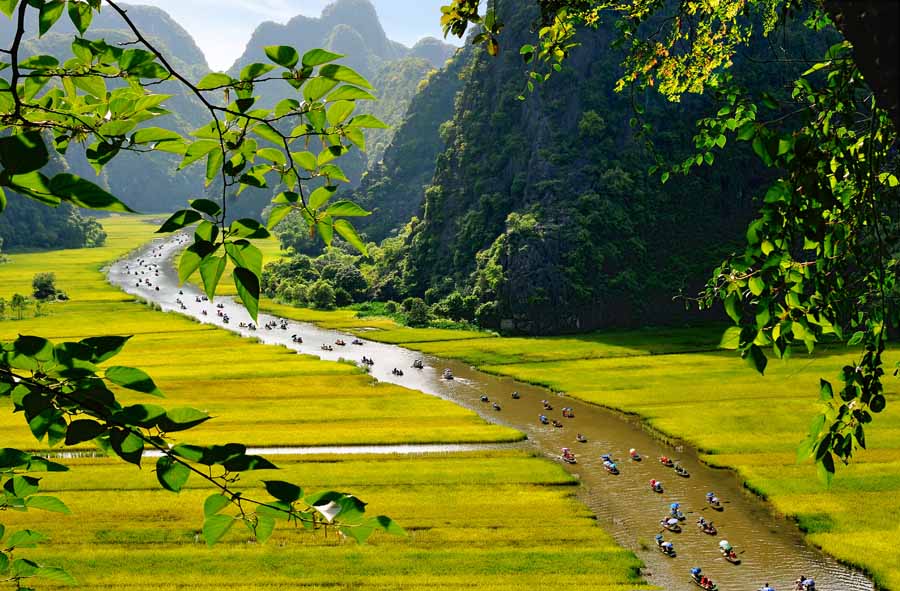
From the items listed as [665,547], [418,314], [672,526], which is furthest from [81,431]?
[418,314]

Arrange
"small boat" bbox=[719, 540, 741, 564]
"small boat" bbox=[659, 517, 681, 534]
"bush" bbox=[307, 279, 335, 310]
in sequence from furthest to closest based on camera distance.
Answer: "bush" bbox=[307, 279, 335, 310] → "small boat" bbox=[659, 517, 681, 534] → "small boat" bbox=[719, 540, 741, 564]

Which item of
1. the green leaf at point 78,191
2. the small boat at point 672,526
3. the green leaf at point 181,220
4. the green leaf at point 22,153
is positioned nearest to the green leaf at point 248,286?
the green leaf at point 181,220

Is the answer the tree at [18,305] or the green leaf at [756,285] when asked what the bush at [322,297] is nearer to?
the tree at [18,305]

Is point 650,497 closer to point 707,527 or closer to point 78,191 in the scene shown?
point 707,527

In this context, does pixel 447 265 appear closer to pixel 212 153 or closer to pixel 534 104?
pixel 534 104

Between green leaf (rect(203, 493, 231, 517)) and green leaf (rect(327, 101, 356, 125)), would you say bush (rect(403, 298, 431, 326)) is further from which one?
green leaf (rect(203, 493, 231, 517))

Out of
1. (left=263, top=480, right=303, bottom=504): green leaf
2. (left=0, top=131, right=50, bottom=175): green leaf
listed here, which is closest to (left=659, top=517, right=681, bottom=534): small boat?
(left=263, top=480, right=303, bottom=504): green leaf
